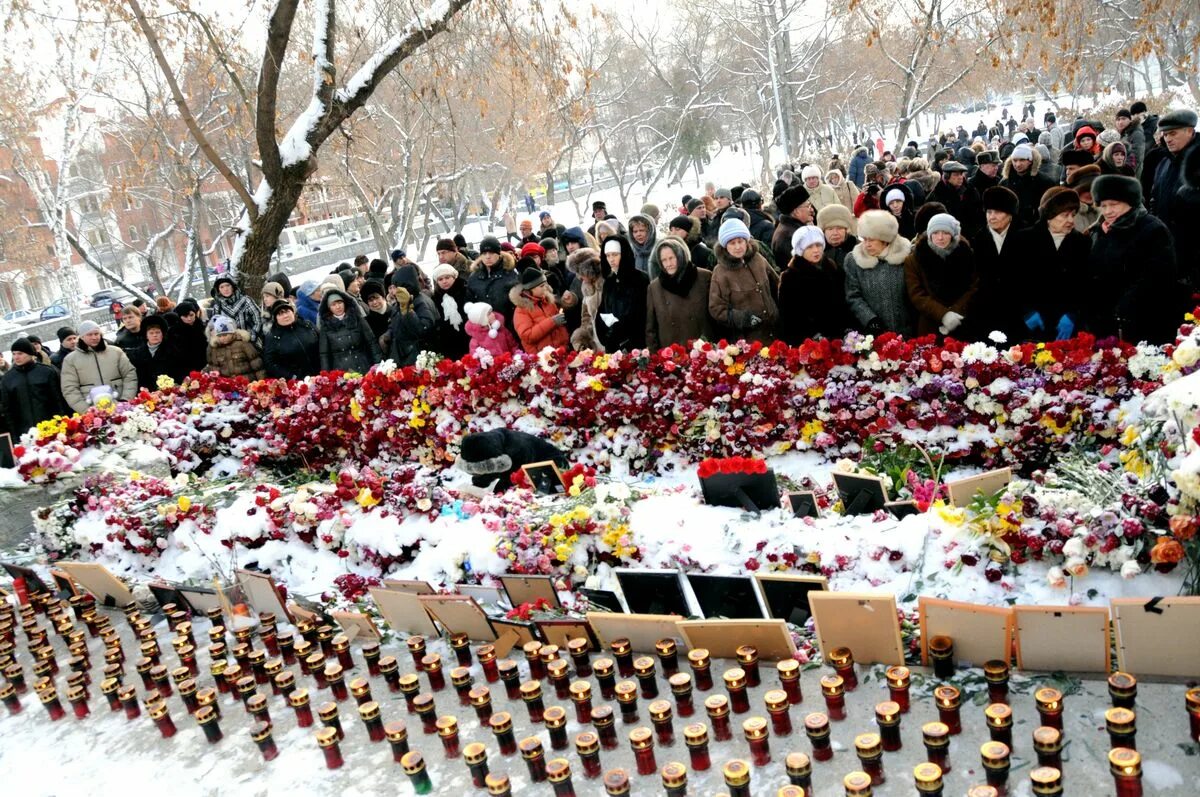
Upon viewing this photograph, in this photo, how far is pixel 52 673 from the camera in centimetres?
420

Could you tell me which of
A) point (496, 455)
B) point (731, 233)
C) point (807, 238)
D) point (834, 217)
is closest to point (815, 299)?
point (807, 238)

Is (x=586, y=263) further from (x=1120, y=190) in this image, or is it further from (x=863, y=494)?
(x=1120, y=190)

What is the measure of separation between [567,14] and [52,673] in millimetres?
7043

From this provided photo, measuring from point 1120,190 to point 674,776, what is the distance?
389 cm

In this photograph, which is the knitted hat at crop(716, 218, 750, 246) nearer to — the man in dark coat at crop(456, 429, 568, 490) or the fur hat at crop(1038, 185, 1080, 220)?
the fur hat at crop(1038, 185, 1080, 220)

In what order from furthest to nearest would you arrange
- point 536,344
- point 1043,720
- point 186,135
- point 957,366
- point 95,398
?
point 186,135
point 95,398
point 536,344
point 957,366
point 1043,720

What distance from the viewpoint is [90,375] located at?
8.22 metres

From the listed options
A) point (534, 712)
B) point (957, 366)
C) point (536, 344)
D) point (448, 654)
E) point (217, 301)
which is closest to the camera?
point (534, 712)

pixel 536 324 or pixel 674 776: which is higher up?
pixel 536 324

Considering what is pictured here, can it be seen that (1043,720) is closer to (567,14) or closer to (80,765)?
(80,765)

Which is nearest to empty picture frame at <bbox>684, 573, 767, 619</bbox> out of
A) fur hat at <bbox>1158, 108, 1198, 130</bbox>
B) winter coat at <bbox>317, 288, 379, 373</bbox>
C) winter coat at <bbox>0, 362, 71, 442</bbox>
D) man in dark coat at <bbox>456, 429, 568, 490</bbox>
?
man in dark coat at <bbox>456, 429, 568, 490</bbox>

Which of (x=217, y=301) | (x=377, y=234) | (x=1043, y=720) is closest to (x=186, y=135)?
(x=377, y=234)

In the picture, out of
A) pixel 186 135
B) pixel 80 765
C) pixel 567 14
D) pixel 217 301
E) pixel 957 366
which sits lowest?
pixel 80 765

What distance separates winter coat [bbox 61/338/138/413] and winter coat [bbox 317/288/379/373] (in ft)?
6.64
